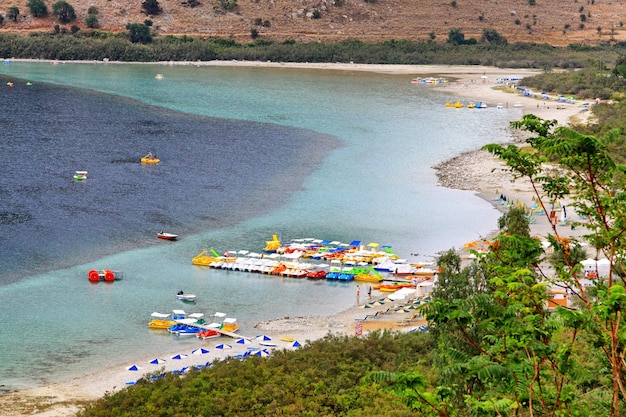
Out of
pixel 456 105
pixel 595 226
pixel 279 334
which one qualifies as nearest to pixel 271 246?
pixel 279 334

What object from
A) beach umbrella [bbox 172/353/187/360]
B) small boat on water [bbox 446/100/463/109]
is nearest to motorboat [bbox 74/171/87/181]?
Result: beach umbrella [bbox 172/353/187/360]

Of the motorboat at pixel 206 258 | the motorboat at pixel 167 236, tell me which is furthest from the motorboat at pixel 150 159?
the motorboat at pixel 206 258

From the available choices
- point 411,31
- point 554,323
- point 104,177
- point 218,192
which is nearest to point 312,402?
point 554,323

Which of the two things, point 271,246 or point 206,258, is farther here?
point 271,246

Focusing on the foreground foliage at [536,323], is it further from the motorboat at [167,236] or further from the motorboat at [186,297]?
the motorboat at [167,236]

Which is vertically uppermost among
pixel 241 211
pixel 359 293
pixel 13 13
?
pixel 13 13

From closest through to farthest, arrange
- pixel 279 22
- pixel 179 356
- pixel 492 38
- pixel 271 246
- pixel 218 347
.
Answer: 1. pixel 179 356
2. pixel 218 347
3. pixel 271 246
4. pixel 279 22
5. pixel 492 38

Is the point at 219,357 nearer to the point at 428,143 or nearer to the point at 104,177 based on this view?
the point at 104,177

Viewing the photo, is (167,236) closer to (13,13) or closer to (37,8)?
(37,8)
